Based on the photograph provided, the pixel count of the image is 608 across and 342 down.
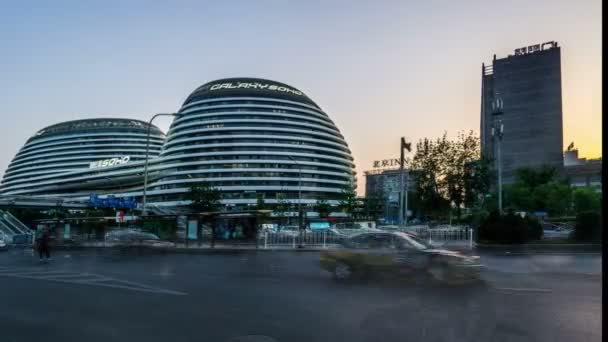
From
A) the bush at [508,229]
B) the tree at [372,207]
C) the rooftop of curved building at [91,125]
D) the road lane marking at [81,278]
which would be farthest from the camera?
the rooftop of curved building at [91,125]

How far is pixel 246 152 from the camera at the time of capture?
133 meters

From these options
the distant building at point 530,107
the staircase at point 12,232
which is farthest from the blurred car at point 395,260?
the distant building at point 530,107

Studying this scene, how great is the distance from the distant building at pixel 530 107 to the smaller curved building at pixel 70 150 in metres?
124

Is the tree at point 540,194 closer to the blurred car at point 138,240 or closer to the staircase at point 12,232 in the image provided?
the blurred car at point 138,240

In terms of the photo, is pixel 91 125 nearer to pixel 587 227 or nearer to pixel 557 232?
pixel 557 232

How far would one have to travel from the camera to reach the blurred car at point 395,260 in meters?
12.4

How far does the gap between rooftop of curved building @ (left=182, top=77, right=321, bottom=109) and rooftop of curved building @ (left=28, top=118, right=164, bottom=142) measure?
41.1 meters

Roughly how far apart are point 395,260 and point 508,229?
602 inches

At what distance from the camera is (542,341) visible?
21.1 ft

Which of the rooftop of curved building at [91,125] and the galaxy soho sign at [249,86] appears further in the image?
the rooftop of curved building at [91,125]

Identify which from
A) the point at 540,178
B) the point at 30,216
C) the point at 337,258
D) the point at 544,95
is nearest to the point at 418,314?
the point at 337,258

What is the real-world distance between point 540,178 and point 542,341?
8007cm

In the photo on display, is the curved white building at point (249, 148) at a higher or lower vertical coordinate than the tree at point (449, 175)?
higher

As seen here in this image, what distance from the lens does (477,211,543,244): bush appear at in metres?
25.5
